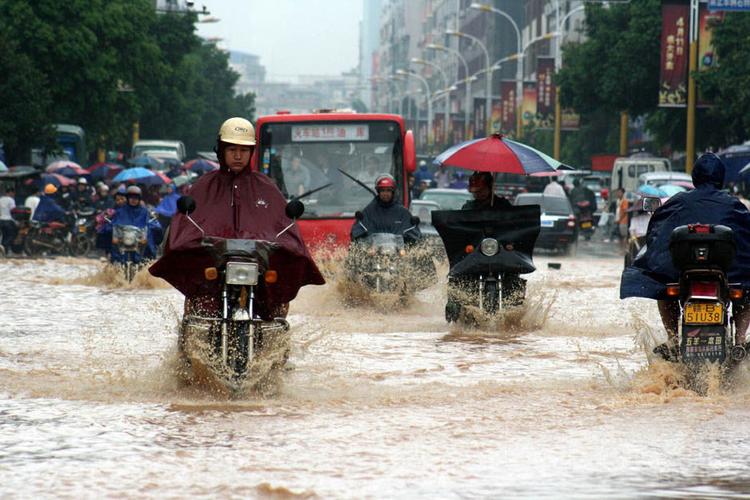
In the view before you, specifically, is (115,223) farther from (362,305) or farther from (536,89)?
(536,89)

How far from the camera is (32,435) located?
869 centimetres

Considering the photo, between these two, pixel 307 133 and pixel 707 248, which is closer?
pixel 707 248

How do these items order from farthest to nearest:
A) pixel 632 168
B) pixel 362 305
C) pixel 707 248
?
pixel 632 168 < pixel 362 305 < pixel 707 248

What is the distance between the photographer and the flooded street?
7301mm

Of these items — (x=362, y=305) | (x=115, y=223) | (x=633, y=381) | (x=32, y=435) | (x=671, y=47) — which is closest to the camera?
(x=32, y=435)

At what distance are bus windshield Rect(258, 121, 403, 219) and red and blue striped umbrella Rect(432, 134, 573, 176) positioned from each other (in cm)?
726

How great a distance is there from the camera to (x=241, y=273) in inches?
376

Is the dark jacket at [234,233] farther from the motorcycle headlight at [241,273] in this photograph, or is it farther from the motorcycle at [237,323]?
the motorcycle headlight at [241,273]

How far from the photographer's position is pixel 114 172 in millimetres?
57594

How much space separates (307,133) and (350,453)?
50.7 ft

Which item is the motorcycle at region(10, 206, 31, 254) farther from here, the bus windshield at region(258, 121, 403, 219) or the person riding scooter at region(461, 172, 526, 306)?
the person riding scooter at region(461, 172, 526, 306)

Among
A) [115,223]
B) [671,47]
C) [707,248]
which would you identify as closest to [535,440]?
[707,248]

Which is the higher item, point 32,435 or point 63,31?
point 63,31

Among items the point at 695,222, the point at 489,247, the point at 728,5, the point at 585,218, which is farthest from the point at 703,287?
the point at 585,218
